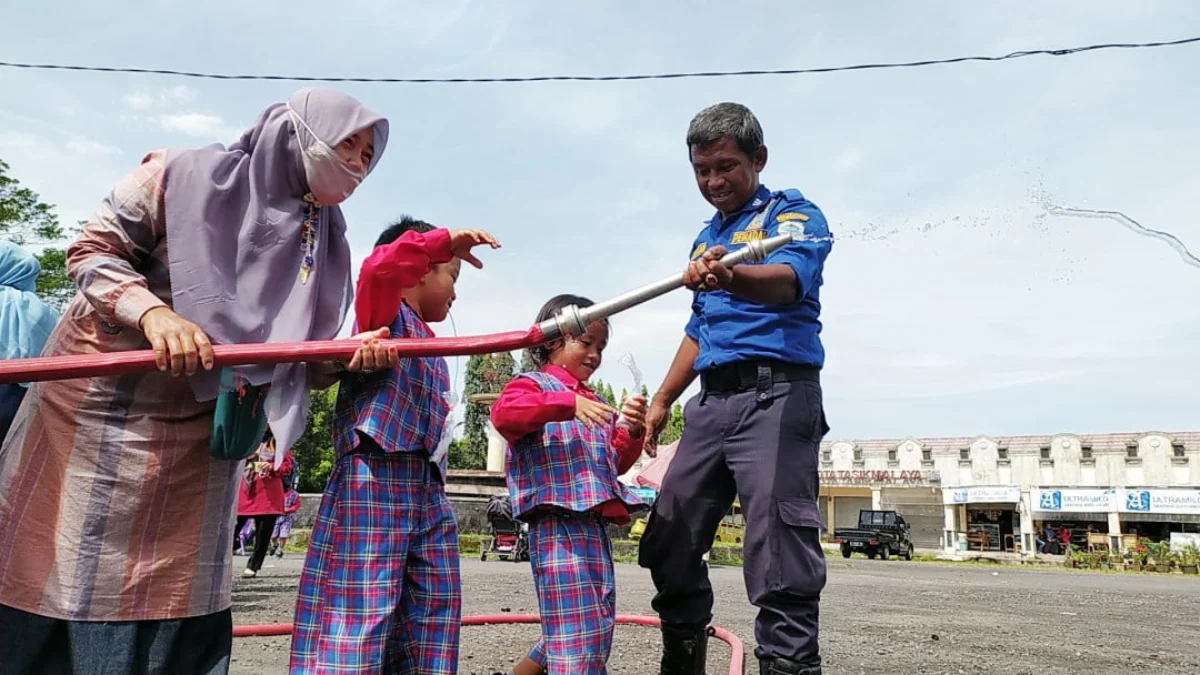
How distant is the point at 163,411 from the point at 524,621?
3.57 metres

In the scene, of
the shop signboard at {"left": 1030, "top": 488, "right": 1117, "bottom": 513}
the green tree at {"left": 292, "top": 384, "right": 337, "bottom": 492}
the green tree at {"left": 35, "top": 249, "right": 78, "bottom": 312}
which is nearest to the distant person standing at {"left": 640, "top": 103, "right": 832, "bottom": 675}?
the green tree at {"left": 35, "top": 249, "right": 78, "bottom": 312}

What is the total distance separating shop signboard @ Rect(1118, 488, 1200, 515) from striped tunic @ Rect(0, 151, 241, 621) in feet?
160

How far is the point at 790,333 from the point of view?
3.18 meters

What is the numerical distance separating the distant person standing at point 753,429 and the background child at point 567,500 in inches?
10.3

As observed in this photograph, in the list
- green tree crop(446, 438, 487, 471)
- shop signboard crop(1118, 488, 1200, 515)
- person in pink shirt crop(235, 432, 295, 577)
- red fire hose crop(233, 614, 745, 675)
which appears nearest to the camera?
red fire hose crop(233, 614, 745, 675)

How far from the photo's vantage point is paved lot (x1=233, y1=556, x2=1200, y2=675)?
4.52 metres

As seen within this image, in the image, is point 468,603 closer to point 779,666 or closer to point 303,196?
point 779,666

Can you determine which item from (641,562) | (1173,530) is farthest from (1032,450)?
(641,562)

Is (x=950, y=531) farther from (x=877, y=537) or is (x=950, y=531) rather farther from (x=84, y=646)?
(x=84, y=646)

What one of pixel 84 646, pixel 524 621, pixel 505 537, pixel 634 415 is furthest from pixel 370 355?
pixel 505 537

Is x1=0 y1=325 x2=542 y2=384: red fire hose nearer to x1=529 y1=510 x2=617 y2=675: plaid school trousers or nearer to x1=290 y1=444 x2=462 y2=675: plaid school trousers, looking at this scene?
x1=290 y1=444 x2=462 y2=675: plaid school trousers

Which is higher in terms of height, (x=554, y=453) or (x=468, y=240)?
(x=468, y=240)

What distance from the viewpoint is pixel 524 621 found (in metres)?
5.24

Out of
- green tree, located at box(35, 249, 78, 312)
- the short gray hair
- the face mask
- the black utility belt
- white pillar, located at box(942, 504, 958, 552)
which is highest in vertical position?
green tree, located at box(35, 249, 78, 312)
